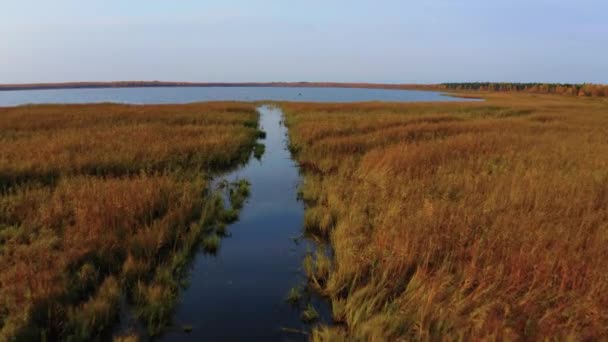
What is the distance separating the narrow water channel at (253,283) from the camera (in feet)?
15.8

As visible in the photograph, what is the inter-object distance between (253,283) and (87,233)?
3417mm

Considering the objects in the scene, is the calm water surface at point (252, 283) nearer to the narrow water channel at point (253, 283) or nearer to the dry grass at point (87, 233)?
the narrow water channel at point (253, 283)

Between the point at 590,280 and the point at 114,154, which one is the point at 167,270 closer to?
the point at 590,280

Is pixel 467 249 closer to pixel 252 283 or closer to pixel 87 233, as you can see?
pixel 252 283

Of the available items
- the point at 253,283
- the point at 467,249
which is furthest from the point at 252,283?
the point at 467,249

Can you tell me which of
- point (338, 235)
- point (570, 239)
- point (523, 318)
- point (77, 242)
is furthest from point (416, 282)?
point (77, 242)

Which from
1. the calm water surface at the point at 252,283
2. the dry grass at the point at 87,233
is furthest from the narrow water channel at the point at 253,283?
the dry grass at the point at 87,233

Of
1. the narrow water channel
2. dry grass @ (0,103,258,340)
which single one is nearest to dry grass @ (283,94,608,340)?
the narrow water channel

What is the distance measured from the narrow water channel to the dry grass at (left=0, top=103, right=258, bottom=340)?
469mm

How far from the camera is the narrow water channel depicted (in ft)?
15.8

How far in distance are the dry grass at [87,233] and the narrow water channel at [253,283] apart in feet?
1.54

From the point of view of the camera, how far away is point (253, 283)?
6.03m

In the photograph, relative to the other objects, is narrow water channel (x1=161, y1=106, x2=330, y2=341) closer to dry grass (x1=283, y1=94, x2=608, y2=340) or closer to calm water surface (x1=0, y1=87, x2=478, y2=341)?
calm water surface (x1=0, y1=87, x2=478, y2=341)

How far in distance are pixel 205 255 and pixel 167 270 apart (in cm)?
135
